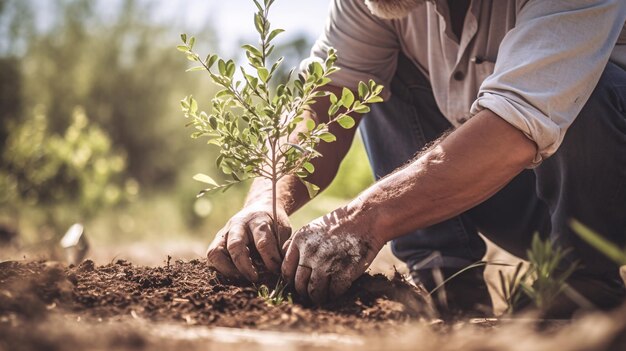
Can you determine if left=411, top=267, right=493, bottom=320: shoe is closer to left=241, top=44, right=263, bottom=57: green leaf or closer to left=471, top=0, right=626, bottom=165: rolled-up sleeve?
left=471, top=0, right=626, bottom=165: rolled-up sleeve

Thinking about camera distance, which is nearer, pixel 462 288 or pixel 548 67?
pixel 548 67

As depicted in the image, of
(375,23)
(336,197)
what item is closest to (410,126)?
(375,23)

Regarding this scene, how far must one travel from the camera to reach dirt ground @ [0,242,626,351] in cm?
101

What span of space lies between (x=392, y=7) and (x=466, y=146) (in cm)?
89

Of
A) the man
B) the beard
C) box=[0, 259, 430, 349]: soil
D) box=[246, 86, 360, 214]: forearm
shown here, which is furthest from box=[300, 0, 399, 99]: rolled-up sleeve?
box=[0, 259, 430, 349]: soil

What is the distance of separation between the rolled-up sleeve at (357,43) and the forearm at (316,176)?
0.41 ft

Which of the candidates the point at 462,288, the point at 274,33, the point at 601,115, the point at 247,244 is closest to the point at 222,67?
the point at 274,33

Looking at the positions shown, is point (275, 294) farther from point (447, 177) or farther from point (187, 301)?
point (447, 177)

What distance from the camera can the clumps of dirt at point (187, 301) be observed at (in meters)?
1.47

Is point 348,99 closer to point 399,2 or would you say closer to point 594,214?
point 399,2

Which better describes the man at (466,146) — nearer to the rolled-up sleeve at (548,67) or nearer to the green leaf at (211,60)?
the rolled-up sleeve at (548,67)

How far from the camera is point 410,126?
292 cm

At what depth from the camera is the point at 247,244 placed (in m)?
2.02

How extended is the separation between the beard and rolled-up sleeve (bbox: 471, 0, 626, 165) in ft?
1.93
